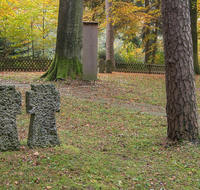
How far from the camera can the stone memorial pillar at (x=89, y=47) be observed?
10.2 m

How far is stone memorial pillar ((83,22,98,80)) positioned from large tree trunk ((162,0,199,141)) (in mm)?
6231

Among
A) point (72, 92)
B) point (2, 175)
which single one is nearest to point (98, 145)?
point (2, 175)

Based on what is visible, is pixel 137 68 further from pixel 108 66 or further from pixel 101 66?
pixel 101 66

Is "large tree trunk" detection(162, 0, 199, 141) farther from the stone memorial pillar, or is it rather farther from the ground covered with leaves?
the stone memorial pillar

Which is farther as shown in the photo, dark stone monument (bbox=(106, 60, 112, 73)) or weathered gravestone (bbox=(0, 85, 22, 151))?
dark stone monument (bbox=(106, 60, 112, 73))

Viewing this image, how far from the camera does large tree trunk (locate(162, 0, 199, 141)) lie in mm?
4223

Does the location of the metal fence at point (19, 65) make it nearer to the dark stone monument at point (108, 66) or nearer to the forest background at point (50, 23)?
the forest background at point (50, 23)

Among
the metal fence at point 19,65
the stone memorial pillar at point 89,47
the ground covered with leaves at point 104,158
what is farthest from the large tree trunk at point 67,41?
the metal fence at point 19,65

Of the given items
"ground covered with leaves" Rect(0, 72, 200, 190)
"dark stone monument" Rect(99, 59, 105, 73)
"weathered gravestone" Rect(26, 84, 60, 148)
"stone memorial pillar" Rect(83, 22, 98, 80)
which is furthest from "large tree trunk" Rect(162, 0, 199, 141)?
"dark stone monument" Rect(99, 59, 105, 73)

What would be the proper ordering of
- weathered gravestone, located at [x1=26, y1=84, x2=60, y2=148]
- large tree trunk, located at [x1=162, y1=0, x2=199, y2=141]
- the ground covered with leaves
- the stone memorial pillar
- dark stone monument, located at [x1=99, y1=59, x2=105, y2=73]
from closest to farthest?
1. the ground covered with leaves
2. weathered gravestone, located at [x1=26, y1=84, x2=60, y2=148]
3. large tree trunk, located at [x1=162, y1=0, x2=199, y2=141]
4. the stone memorial pillar
5. dark stone monument, located at [x1=99, y1=59, x2=105, y2=73]

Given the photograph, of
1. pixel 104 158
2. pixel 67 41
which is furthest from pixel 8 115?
pixel 67 41

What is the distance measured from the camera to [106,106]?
743 cm

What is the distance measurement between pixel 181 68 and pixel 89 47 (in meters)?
6.64

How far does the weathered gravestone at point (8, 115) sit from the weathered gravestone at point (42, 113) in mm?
207
